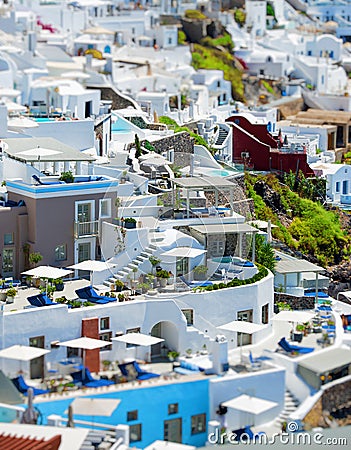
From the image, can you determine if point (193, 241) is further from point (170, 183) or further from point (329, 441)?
point (329, 441)

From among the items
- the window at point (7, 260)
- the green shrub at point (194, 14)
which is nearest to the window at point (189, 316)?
the window at point (7, 260)

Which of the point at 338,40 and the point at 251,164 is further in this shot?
the point at 338,40

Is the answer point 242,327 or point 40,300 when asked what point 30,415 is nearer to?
point 40,300

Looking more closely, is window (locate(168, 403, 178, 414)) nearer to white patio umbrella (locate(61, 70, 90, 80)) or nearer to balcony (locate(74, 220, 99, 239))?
balcony (locate(74, 220, 99, 239))

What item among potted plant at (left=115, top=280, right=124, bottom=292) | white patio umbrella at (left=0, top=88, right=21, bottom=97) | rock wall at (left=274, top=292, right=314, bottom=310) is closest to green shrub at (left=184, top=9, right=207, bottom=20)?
white patio umbrella at (left=0, top=88, right=21, bottom=97)

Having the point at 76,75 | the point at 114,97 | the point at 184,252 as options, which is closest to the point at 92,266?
the point at 184,252

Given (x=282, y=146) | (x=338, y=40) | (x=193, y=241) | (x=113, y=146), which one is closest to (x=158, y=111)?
(x=282, y=146)
